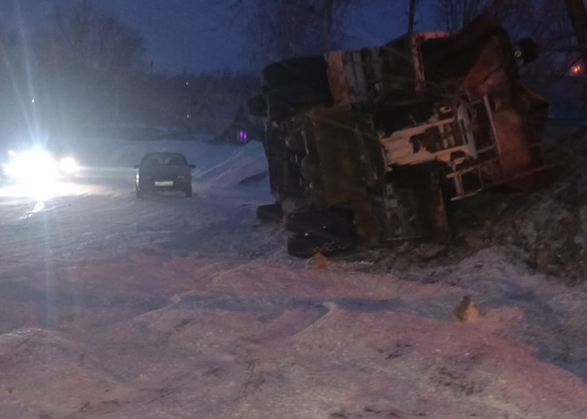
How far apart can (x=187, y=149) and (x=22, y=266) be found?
38982 millimetres

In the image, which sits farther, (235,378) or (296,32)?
(296,32)

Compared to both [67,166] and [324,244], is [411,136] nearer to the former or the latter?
[324,244]

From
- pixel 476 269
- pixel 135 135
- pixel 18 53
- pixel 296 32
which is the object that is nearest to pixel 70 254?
pixel 476 269

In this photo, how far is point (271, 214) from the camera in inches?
511

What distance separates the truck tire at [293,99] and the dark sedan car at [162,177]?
11223 mm

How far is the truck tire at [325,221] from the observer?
942cm

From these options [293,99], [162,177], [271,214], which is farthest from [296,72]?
[162,177]

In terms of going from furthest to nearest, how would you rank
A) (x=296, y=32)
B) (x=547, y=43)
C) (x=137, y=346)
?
(x=296, y=32)
(x=547, y=43)
(x=137, y=346)

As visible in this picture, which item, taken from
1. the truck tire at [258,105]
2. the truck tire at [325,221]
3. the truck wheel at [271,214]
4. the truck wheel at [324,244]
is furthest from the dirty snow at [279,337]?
the truck tire at [258,105]

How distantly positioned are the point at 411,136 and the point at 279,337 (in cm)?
375

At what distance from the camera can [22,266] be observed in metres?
9.55

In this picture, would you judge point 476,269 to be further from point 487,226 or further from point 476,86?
point 476,86

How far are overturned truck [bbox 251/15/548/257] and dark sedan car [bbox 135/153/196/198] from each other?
12886mm

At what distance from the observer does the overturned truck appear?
893 cm
